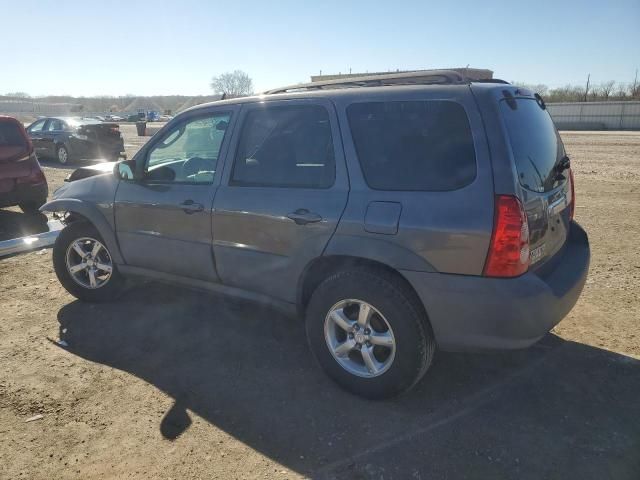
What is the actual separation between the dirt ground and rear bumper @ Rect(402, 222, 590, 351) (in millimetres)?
535

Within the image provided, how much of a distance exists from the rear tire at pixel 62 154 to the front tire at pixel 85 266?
13032 millimetres

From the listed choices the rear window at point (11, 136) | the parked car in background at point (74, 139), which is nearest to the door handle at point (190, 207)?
the rear window at point (11, 136)

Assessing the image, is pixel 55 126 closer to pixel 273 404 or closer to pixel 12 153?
pixel 12 153

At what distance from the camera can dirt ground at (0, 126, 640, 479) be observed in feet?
8.07

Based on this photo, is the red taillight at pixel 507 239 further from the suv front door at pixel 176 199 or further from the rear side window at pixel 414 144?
the suv front door at pixel 176 199

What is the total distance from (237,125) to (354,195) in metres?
1.20

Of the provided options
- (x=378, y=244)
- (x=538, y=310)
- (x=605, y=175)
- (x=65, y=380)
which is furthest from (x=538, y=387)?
(x=605, y=175)

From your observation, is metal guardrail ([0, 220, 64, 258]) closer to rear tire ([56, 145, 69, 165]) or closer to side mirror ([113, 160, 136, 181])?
side mirror ([113, 160, 136, 181])

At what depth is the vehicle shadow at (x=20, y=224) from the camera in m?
7.04

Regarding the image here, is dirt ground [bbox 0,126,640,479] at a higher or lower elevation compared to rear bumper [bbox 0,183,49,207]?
lower

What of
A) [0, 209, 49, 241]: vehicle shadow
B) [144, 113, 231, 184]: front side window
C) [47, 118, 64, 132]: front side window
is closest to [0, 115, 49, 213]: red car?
[0, 209, 49, 241]: vehicle shadow

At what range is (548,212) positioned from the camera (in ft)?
9.04

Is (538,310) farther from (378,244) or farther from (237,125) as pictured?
(237,125)

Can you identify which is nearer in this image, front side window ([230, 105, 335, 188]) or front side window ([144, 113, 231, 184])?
front side window ([230, 105, 335, 188])
